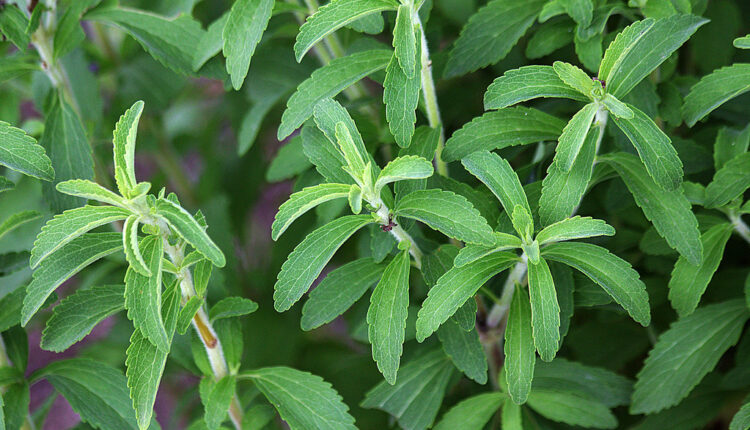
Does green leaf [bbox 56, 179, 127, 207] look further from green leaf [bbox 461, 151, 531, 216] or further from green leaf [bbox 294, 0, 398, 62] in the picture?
green leaf [bbox 461, 151, 531, 216]

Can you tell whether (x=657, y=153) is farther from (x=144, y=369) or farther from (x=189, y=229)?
(x=144, y=369)

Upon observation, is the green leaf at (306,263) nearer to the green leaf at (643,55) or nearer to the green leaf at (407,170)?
the green leaf at (407,170)

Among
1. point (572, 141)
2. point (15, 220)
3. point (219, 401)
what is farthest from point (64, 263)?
point (572, 141)

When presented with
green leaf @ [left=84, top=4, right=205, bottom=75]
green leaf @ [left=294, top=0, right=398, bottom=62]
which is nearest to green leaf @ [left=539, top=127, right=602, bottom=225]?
green leaf @ [left=294, top=0, right=398, bottom=62]

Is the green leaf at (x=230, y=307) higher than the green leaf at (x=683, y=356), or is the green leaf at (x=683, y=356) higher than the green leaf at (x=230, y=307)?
the green leaf at (x=683, y=356)

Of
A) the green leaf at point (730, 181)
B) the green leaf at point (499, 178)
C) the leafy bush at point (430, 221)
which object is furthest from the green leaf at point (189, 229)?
the green leaf at point (730, 181)

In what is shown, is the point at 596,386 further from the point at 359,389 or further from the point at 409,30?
the point at 409,30
